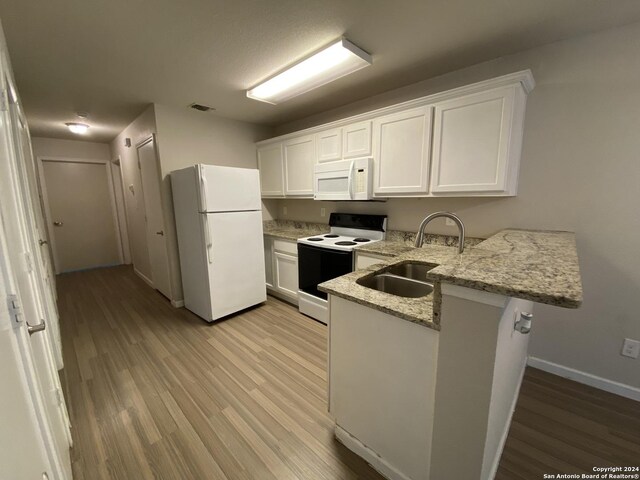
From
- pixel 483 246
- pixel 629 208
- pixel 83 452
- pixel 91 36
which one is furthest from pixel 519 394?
pixel 91 36

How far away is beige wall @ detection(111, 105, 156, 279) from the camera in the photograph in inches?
132

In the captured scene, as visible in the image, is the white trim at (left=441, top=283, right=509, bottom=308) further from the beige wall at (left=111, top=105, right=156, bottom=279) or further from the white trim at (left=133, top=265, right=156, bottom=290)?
the white trim at (left=133, top=265, right=156, bottom=290)

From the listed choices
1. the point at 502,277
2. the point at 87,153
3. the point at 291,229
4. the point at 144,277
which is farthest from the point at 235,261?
the point at 87,153

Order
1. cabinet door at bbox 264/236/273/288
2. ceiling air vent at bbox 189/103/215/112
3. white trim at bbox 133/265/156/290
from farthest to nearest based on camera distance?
white trim at bbox 133/265/156/290 → cabinet door at bbox 264/236/273/288 → ceiling air vent at bbox 189/103/215/112

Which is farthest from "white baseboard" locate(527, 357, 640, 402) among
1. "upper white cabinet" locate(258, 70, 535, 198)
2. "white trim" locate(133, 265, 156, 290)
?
"white trim" locate(133, 265, 156, 290)

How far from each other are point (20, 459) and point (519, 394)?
2565mm

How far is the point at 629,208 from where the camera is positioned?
1.70m

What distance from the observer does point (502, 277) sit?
879 mm

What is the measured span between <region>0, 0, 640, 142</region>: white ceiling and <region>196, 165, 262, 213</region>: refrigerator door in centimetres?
81

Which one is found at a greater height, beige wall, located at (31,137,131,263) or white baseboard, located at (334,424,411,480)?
beige wall, located at (31,137,131,263)

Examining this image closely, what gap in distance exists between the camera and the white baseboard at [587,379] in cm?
180

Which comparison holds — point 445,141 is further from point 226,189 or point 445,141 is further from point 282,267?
point 282,267

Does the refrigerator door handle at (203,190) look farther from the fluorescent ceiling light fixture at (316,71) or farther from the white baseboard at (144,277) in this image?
the white baseboard at (144,277)

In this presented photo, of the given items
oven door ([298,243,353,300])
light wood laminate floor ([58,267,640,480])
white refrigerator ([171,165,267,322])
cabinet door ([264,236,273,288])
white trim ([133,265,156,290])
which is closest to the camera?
light wood laminate floor ([58,267,640,480])
